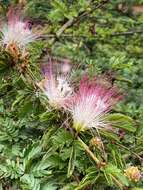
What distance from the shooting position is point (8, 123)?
1.94 m

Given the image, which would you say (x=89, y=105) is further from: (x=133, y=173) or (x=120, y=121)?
(x=133, y=173)

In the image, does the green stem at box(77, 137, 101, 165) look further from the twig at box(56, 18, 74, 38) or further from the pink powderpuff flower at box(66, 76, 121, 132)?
the twig at box(56, 18, 74, 38)

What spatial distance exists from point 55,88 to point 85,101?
0.15 meters

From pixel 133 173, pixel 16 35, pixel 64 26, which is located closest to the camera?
pixel 133 173

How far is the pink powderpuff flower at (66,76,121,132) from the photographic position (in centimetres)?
177

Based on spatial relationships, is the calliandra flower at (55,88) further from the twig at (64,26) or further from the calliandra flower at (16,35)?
the twig at (64,26)

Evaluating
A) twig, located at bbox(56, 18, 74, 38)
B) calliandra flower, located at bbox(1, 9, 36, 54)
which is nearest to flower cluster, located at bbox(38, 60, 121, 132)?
calliandra flower, located at bbox(1, 9, 36, 54)

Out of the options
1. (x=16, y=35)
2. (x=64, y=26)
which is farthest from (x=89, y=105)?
(x=64, y=26)

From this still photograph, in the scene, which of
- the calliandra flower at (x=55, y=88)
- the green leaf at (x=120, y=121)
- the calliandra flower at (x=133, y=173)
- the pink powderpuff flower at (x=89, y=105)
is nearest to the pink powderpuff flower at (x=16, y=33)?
the calliandra flower at (x=55, y=88)

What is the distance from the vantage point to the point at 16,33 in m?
2.11

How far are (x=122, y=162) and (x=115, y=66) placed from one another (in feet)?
2.63

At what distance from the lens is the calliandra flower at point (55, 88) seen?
183 cm

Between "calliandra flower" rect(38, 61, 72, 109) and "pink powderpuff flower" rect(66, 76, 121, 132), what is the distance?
33 mm

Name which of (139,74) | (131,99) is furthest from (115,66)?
(139,74)
